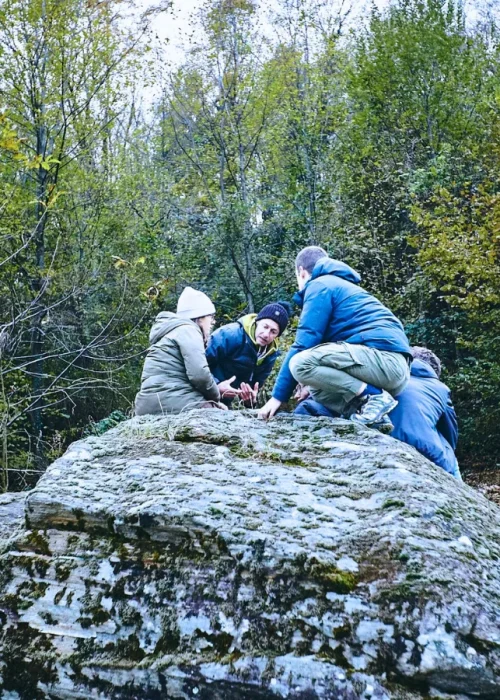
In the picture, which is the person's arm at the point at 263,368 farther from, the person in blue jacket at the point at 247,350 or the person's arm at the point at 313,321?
the person's arm at the point at 313,321

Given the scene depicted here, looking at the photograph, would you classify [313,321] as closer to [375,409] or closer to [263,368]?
[375,409]

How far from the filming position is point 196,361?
18.3ft

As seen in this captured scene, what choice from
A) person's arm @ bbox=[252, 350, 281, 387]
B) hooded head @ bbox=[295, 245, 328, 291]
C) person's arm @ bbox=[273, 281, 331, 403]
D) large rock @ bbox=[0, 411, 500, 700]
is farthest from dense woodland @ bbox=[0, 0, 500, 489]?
large rock @ bbox=[0, 411, 500, 700]

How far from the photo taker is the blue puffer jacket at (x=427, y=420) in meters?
4.84

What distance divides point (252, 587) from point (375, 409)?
2.13 m

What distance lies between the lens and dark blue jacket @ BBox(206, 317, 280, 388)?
6387mm

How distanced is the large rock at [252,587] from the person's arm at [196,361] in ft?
7.15

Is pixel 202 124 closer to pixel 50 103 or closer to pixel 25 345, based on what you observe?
pixel 50 103

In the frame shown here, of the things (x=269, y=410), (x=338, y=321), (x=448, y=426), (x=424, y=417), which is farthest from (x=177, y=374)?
(x=448, y=426)

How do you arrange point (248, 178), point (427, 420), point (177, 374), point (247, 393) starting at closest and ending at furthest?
point (427, 420)
point (177, 374)
point (247, 393)
point (248, 178)

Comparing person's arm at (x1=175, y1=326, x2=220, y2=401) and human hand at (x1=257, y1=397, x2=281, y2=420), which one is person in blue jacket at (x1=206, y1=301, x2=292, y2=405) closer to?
person's arm at (x1=175, y1=326, x2=220, y2=401)

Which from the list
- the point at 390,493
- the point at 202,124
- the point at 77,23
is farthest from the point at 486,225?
the point at 390,493

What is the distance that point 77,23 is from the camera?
1590 centimetres

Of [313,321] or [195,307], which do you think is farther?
Result: [195,307]
